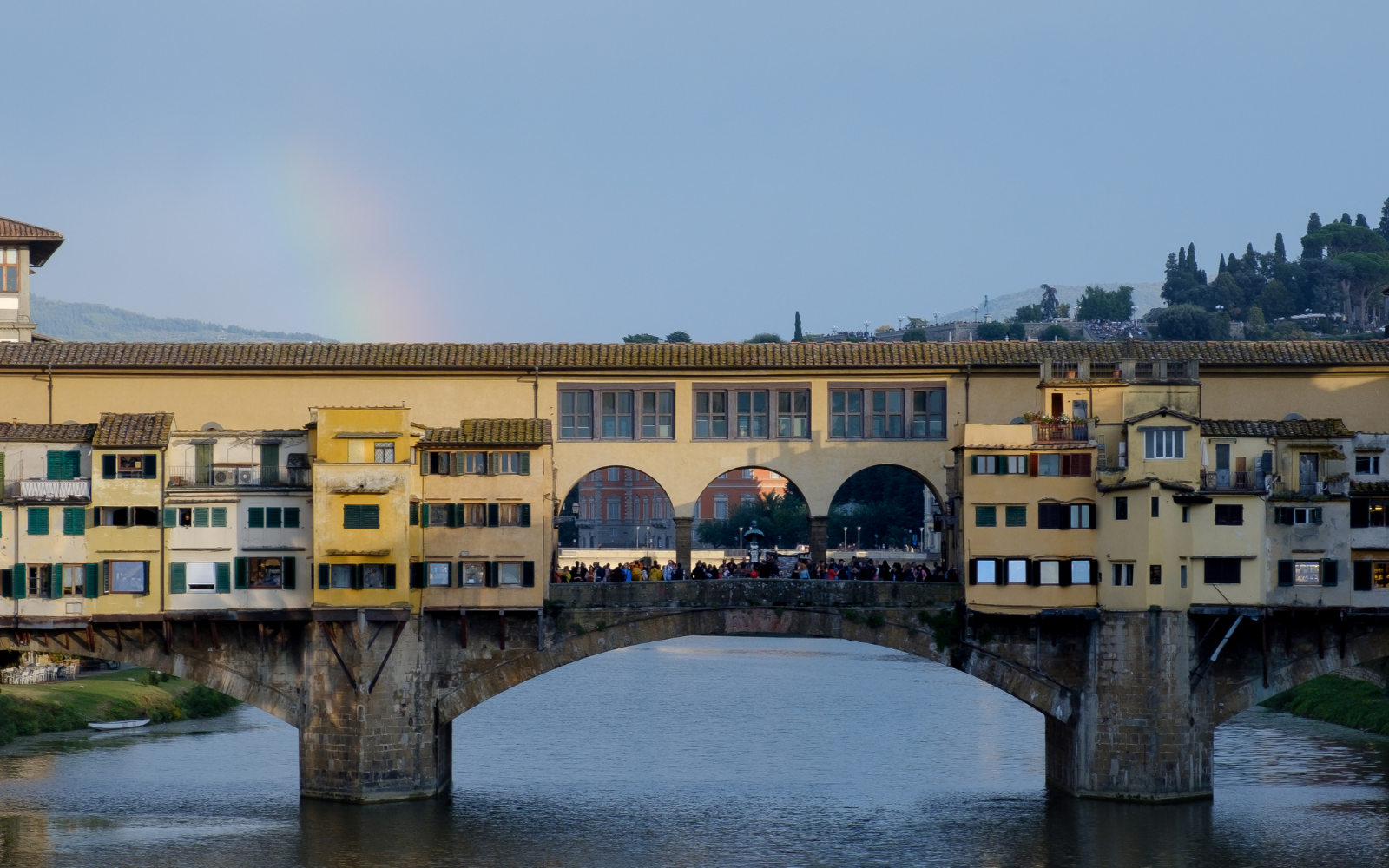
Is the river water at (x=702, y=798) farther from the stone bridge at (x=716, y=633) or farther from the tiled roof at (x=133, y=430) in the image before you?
the tiled roof at (x=133, y=430)

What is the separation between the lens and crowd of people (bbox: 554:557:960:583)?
57406mm

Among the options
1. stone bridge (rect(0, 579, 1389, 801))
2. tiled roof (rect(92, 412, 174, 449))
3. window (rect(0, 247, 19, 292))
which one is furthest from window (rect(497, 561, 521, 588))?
window (rect(0, 247, 19, 292))

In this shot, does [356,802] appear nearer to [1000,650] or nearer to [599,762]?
[599,762]

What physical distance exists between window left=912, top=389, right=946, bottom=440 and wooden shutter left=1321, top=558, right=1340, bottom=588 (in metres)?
12.1

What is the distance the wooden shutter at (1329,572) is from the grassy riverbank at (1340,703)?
808 inches

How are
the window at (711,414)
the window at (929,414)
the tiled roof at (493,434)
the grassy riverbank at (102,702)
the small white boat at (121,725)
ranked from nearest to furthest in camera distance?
the tiled roof at (493,434), the window at (929,414), the window at (711,414), the grassy riverbank at (102,702), the small white boat at (121,725)

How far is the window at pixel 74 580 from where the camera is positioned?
54344 mm

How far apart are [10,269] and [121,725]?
20.0 m

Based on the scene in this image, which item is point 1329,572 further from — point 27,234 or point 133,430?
point 27,234

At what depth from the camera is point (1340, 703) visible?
78.2m

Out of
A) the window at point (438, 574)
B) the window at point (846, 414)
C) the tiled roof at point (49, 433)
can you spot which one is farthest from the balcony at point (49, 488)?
the window at point (846, 414)

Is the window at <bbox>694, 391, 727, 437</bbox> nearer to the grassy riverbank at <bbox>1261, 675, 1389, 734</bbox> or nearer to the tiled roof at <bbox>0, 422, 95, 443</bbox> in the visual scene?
the tiled roof at <bbox>0, 422, 95, 443</bbox>

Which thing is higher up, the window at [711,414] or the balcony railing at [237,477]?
the window at [711,414]

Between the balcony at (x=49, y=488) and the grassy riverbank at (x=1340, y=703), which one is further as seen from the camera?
the grassy riverbank at (x=1340, y=703)
